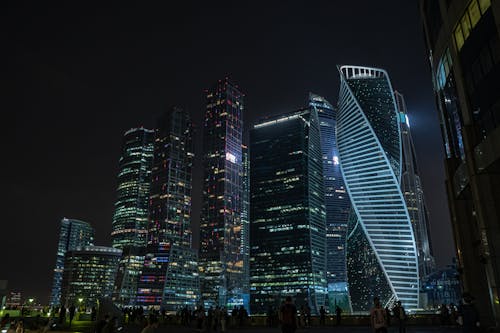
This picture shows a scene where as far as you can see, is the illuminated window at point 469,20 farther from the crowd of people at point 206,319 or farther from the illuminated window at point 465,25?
the crowd of people at point 206,319

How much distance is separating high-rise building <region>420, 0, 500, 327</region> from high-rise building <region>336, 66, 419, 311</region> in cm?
10362

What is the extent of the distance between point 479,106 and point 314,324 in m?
23.7

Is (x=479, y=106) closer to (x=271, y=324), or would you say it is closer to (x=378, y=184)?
(x=271, y=324)

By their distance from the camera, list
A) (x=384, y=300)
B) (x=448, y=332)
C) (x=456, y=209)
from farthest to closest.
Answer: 1. (x=384, y=300)
2. (x=456, y=209)
3. (x=448, y=332)

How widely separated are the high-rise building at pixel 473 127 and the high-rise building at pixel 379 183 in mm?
103619

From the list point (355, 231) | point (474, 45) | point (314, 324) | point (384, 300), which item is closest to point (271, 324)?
point (314, 324)

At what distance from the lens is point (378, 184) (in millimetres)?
140250

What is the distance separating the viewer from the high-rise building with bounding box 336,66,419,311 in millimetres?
139625

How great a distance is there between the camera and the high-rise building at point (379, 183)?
139625mm

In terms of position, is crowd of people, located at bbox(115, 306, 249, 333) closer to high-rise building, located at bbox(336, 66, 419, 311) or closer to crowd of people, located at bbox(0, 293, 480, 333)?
crowd of people, located at bbox(0, 293, 480, 333)

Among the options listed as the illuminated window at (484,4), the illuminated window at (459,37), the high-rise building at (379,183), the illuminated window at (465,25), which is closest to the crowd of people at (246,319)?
the illuminated window at (484,4)

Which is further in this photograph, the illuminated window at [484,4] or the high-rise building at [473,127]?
the illuminated window at [484,4]

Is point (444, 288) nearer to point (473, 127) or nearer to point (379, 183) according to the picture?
point (379, 183)

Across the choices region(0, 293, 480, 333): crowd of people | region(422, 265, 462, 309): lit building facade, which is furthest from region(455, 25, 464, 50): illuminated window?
region(422, 265, 462, 309): lit building facade
